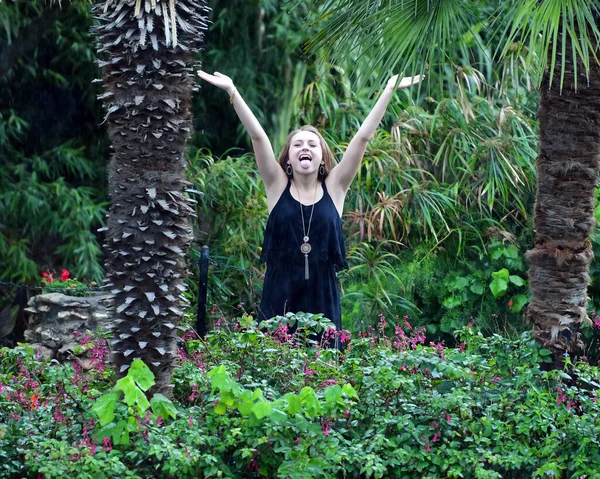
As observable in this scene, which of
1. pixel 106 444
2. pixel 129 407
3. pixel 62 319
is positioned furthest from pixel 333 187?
pixel 62 319

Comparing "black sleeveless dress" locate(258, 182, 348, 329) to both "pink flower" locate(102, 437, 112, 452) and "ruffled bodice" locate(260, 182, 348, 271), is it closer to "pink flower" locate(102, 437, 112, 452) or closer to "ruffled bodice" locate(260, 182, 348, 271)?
"ruffled bodice" locate(260, 182, 348, 271)

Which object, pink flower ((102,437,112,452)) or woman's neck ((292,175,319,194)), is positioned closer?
pink flower ((102,437,112,452))

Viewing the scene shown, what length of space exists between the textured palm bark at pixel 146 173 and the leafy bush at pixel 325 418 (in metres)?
0.27

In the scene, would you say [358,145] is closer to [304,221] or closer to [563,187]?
[304,221]

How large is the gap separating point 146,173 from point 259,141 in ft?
3.99

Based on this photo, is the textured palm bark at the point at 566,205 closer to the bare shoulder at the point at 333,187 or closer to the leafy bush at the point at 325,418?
the leafy bush at the point at 325,418

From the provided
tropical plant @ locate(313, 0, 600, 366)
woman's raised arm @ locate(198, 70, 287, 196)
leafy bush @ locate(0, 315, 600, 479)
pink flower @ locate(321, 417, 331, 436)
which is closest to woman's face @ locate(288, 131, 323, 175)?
woman's raised arm @ locate(198, 70, 287, 196)

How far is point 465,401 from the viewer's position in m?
3.57

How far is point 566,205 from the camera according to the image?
13.3 ft

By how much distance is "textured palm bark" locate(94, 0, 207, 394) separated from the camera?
11.8ft

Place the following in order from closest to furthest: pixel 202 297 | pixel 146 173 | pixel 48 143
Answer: pixel 146 173, pixel 202 297, pixel 48 143

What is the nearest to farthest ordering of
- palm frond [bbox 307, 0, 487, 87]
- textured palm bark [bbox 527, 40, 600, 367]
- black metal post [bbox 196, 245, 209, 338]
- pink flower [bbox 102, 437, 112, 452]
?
pink flower [bbox 102, 437, 112, 452] → textured palm bark [bbox 527, 40, 600, 367] → palm frond [bbox 307, 0, 487, 87] → black metal post [bbox 196, 245, 209, 338]

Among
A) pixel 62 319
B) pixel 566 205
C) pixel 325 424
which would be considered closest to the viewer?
pixel 325 424

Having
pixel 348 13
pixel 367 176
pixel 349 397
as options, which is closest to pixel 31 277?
pixel 367 176
